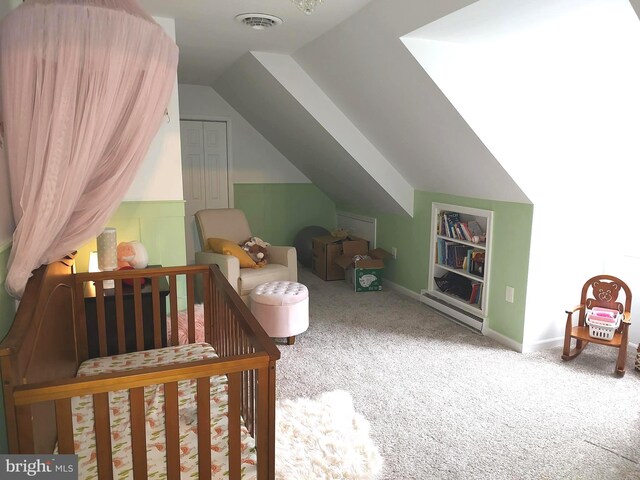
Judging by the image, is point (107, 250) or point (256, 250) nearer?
point (107, 250)

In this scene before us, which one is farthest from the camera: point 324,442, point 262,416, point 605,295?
point 605,295

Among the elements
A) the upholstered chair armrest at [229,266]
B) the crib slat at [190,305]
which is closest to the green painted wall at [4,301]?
the crib slat at [190,305]

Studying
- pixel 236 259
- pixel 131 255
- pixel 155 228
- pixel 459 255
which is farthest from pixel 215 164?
pixel 459 255

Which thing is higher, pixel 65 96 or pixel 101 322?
pixel 65 96

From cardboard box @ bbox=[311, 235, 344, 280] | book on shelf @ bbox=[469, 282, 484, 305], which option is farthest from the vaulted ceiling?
book on shelf @ bbox=[469, 282, 484, 305]

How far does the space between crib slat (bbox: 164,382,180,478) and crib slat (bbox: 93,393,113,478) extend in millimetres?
148

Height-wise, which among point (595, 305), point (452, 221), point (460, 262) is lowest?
point (595, 305)

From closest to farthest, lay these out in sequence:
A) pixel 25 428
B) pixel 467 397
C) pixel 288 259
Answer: pixel 25 428
pixel 467 397
pixel 288 259

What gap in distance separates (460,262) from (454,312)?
1.43 ft

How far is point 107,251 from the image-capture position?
2.78 metres

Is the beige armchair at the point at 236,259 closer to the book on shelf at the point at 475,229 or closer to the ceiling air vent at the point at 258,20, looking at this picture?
the book on shelf at the point at 475,229

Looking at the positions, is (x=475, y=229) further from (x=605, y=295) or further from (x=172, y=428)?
(x=172, y=428)

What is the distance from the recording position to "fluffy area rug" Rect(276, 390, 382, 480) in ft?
6.49

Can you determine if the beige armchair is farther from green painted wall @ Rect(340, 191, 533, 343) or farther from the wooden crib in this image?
the wooden crib
